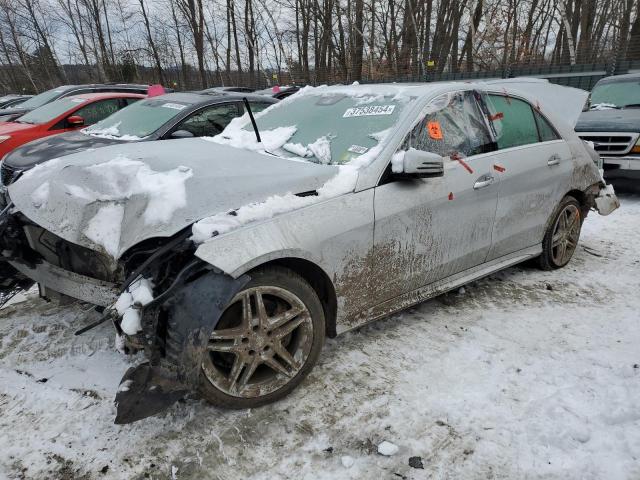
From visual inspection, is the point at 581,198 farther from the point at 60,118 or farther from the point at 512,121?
the point at 60,118

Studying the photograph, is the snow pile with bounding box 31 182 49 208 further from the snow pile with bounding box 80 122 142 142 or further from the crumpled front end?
the snow pile with bounding box 80 122 142 142

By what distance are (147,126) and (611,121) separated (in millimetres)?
6550

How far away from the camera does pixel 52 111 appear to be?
7.83 metres

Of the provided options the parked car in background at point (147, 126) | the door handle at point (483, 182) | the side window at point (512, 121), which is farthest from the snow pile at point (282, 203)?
the parked car in background at point (147, 126)

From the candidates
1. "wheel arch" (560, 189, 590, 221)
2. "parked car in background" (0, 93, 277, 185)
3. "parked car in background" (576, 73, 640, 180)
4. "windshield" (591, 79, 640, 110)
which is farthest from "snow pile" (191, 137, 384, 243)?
"windshield" (591, 79, 640, 110)

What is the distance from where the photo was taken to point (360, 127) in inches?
123

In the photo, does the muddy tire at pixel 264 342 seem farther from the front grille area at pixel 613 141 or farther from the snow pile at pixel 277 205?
the front grille area at pixel 613 141

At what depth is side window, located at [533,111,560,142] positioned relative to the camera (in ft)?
13.0

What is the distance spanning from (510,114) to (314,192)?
2.03m

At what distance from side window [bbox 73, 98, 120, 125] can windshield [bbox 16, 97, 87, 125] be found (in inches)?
5.2

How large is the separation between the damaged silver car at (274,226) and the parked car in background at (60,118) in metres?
5.14

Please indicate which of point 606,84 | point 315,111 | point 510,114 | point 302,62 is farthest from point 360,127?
point 302,62

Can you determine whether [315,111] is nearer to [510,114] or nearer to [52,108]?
[510,114]

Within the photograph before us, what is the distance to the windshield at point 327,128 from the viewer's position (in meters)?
3.01
